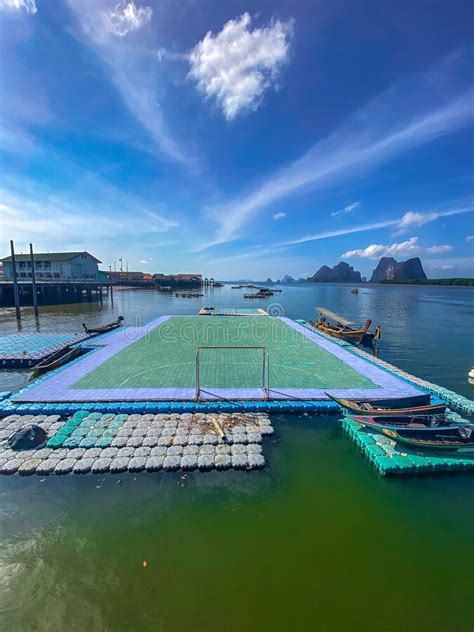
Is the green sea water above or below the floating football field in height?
below

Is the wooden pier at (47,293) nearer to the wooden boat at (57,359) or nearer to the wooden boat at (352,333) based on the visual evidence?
the wooden boat at (57,359)

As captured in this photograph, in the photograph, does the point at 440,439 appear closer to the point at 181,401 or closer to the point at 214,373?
the point at 181,401

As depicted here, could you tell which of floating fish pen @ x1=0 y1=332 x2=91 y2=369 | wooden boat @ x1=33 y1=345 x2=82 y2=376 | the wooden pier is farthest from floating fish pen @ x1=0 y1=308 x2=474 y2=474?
the wooden pier

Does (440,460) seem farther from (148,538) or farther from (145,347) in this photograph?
(145,347)

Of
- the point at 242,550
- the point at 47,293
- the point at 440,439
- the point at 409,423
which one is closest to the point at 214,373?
the point at 409,423

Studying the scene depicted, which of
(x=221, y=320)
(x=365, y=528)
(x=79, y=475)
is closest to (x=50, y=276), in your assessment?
(x=221, y=320)

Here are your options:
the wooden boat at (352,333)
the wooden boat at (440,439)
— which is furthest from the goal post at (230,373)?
the wooden boat at (352,333)

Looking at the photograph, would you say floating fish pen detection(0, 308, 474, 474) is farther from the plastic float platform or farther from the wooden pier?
the wooden pier
